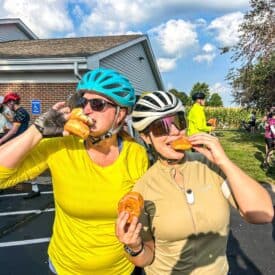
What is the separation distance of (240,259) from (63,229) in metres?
3.11

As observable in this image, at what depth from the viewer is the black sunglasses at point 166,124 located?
5.96ft

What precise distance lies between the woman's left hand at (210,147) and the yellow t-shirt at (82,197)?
1.67ft

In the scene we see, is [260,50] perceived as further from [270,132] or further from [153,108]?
[153,108]

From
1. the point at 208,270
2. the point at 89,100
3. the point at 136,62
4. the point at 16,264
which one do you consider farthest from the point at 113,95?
the point at 136,62

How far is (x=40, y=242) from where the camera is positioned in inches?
189

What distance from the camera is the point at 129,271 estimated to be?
6.91 ft

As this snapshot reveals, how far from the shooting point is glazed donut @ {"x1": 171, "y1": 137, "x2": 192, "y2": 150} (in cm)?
170

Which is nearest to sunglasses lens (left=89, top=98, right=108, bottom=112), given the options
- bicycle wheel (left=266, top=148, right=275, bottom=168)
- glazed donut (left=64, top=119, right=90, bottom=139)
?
glazed donut (left=64, top=119, right=90, bottom=139)

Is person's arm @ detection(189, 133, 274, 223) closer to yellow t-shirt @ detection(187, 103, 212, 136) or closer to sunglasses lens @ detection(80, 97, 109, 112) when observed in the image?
sunglasses lens @ detection(80, 97, 109, 112)

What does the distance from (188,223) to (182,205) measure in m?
0.09

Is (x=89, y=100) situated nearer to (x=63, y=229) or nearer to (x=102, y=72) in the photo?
(x=102, y=72)

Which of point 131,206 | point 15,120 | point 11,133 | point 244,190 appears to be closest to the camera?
point 131,206

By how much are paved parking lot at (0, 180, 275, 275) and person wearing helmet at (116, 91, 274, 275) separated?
8.59ft

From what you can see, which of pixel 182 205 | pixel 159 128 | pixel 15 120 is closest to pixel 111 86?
pixel 159 128
